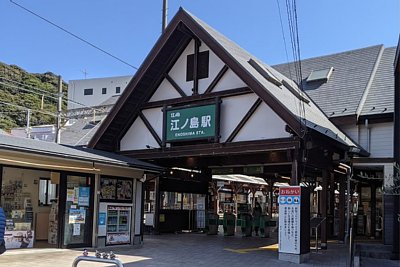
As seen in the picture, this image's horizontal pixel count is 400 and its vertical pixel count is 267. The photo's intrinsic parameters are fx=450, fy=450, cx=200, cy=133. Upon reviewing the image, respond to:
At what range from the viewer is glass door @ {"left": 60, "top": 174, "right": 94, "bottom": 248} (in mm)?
12406

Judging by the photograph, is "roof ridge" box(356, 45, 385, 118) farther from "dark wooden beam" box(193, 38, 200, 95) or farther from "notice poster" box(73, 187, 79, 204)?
"notice poster" box(73, 187, 79, 204)

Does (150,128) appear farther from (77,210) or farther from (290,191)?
(290,191)

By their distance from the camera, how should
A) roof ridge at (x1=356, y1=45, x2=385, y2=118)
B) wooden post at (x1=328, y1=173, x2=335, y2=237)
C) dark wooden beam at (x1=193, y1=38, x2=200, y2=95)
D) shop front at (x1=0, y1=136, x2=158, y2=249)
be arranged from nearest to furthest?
shop front at (x1=0, y1=136, x2=158, y2=249) < dark wooden beam at (x1=193, y1=38, x2=200, y2=95) < roof ridge at (x1=356, y1=45, x2=385, y2=118) < wooden post at (x1=328, y1=173, x2=335, y2=237)

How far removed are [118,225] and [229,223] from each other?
244 inches

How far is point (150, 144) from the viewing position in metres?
15.3

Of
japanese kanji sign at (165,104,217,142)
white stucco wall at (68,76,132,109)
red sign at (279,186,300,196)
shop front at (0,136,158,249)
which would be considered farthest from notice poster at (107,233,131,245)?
white stucco wall at (68,76,132,109)

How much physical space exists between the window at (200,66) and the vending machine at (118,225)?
4671 millimetres

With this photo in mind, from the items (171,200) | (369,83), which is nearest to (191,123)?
(171,200)

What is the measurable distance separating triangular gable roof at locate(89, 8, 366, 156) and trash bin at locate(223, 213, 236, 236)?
5765 mm

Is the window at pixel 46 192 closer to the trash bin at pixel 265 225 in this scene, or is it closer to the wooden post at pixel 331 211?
the trash bin at pixel 265 225

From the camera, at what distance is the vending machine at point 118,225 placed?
44.3 feet

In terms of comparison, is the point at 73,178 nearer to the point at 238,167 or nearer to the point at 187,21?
the point at 187,21

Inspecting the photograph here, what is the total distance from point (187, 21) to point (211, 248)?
7.02 meters

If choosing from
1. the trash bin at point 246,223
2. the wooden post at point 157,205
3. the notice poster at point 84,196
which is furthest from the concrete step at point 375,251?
the notice poster at point 84,196
